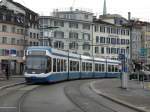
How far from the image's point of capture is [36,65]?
39.0 meters

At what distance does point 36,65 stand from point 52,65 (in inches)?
67.0

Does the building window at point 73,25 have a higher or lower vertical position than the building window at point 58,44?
higher

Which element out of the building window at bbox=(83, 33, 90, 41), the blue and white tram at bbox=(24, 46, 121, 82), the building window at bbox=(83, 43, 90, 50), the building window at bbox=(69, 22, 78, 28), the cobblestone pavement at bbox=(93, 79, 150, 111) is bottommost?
the cobblestone pavement at bbox=(93, 79, 150, 111)

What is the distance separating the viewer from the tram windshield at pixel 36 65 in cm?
3897

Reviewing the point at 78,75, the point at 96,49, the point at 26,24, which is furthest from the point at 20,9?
the point at 78,75

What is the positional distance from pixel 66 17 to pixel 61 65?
3365 inches

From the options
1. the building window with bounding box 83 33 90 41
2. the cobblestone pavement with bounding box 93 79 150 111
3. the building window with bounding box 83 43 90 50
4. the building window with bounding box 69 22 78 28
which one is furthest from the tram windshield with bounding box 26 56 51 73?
the building window with bounding box 83 33 90 41

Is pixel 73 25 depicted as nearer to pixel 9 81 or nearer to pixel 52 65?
pixel 9 81

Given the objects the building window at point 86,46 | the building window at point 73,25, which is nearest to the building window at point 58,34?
the building window at point 73,25

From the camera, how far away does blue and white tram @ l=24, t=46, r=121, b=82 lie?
39000 mm

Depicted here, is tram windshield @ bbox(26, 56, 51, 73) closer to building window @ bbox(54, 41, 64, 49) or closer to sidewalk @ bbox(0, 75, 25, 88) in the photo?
sidewalk @ bbox(0, 75, 25, 88)

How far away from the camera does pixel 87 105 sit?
72.0 ft

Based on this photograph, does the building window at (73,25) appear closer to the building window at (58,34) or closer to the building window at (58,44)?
the building window at (58,34)

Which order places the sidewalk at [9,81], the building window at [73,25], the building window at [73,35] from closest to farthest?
the sidewalk at [9,81] < the building window at [73,25] < the building window at [73,35]
